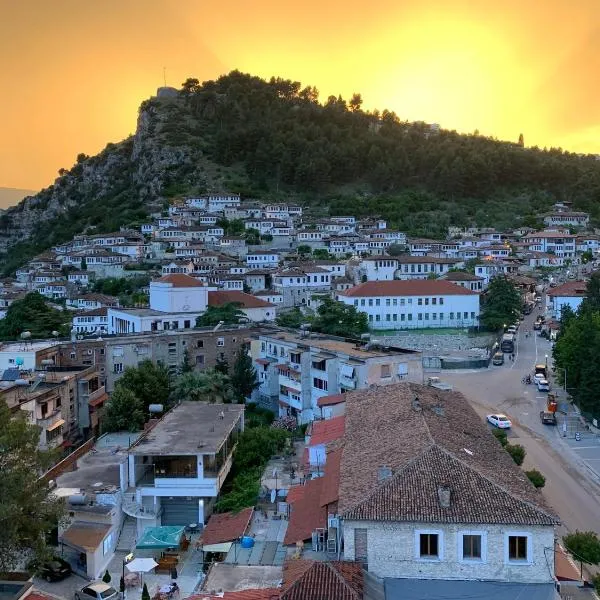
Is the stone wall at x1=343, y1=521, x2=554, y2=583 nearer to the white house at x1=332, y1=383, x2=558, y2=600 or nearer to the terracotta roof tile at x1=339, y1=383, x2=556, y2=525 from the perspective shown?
the white house at x1=332, y1=383, x2=558, y2=600

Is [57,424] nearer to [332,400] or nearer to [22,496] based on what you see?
[332,400]

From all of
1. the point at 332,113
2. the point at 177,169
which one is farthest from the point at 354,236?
the point at 332,113

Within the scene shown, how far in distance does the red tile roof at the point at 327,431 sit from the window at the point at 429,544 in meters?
6.71

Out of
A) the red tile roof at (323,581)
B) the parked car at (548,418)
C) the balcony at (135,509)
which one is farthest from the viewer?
the parked car at (548,418)

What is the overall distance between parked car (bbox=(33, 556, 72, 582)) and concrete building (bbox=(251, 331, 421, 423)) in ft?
43.0

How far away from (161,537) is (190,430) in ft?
18.1

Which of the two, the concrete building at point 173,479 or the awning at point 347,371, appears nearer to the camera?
the concrete building at point 173,479

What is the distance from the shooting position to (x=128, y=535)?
20.7 metres

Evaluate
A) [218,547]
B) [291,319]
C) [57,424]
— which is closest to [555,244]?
[291,319]

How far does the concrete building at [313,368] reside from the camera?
29234 mm

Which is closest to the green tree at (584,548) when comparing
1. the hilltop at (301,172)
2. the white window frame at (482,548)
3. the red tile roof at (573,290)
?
the white window frame at (482,548)

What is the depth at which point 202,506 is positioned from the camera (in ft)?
69.8

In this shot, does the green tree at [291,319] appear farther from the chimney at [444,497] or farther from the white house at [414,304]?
the chimney at [444,497]

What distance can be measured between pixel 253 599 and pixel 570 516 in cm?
1304
